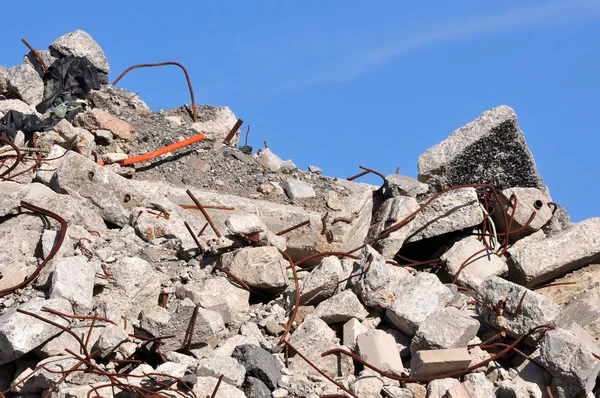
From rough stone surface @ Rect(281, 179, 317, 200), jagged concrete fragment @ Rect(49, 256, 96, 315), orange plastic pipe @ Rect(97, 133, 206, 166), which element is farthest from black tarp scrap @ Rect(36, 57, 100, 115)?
jagged concrete fragment @ Rect(49, 256, 96, 315)

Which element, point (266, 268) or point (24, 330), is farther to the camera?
point (266, 268)

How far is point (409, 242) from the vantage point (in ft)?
29.3

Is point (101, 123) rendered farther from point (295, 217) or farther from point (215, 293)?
point (215, 293)

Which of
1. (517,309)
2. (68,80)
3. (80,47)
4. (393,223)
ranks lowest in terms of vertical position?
(517,309)

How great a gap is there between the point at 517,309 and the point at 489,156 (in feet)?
9.55

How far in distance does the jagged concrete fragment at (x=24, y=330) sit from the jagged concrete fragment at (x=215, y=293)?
103cm

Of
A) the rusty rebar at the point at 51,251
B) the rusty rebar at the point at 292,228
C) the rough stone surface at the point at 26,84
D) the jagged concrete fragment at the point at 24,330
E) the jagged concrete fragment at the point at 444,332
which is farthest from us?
the rough stone surface at the point at 26,84

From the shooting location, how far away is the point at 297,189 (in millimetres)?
9359

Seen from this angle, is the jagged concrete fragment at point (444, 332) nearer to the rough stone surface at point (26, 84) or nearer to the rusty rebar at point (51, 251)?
the rusty rebar at point (51, 251)

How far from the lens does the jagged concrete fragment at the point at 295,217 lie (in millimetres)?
8617

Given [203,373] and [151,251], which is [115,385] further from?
[151,251]

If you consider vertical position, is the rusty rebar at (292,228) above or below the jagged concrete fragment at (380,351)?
above

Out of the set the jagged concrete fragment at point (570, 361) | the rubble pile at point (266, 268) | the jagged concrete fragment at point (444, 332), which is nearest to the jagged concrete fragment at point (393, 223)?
the rubble pile at point (266, 268)

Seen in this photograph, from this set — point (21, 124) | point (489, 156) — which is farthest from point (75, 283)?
point (489, 156)
